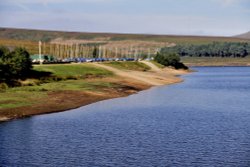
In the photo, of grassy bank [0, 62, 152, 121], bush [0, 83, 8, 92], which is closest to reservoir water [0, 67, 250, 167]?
grassy bank [0, 62, 152, 121]

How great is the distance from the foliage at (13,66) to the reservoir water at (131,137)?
25.2 meters

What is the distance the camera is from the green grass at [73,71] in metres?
127

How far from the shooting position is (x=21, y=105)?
74.3 m

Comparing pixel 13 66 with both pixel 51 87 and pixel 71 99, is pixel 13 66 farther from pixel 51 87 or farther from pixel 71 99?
pixel 71 99

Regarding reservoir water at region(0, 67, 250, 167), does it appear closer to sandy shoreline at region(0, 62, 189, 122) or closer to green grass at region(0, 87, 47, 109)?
sandy shoreline at region(0, 62, 189, 122)

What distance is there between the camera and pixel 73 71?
452 feet

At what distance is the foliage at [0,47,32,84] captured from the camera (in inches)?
3906

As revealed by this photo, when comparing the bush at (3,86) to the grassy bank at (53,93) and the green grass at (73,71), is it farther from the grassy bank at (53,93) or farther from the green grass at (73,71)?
the green grass at (73,71)

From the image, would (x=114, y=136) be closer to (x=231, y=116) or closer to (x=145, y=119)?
(x=145, y=119)

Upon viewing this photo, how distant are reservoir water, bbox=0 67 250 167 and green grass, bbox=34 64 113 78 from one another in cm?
4734

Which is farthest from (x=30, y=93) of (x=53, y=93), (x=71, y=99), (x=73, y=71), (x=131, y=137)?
(x=73, y=71)

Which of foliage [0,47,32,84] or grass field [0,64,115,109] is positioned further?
foliage [0,47,32,84]

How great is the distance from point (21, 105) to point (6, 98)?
5.65 metres

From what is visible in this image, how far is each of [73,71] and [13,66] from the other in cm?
3566
